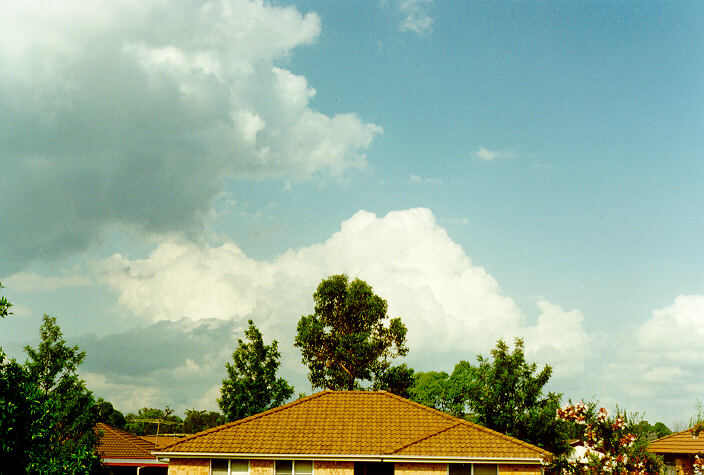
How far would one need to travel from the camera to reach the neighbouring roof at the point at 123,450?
44969 millimetres

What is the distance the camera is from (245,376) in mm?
45156

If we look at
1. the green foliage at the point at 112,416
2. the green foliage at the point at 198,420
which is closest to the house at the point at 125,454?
the green foliage at the point at 112,416

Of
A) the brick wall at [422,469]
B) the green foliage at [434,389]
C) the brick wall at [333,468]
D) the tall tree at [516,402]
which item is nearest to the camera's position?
the brick wall at [422,469]

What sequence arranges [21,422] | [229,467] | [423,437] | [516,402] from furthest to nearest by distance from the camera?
[516,402], [423,437], [229,467], [21,422]

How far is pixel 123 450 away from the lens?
46312 mm

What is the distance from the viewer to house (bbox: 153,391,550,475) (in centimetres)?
2547

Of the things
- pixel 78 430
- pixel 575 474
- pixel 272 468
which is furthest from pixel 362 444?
pixel 78 430

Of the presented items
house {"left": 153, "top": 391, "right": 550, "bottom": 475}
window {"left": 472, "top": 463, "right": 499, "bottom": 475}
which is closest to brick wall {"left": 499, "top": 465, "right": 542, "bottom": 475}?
house {"left": 153, "top": 391, "right": 550, "bottom": 475}

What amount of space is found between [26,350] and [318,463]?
1624 cm

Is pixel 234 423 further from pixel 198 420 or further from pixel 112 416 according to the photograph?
pixel 198 420

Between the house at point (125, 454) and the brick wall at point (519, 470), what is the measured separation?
28.5 meters

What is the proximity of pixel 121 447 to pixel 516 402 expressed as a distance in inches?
1247

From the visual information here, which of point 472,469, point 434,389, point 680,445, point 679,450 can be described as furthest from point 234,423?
point 434,389

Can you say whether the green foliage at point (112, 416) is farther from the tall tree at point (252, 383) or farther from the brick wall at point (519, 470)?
the brick wall at point (519, 470)
